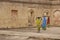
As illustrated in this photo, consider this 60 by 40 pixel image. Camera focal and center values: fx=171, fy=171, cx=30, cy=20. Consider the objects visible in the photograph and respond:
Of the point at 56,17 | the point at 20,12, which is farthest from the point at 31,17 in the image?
the point at 56,17

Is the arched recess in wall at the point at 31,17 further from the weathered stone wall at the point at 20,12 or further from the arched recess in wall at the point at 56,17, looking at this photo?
the arched recess in wall at the point at 56,17

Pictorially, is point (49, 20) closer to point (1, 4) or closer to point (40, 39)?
point (1, 4)

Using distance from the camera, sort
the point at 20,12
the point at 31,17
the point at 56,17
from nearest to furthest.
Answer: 1. the point at 20,12
2. the point at 31,17
3. the point at 56,17

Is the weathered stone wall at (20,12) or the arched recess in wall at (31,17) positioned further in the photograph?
the arched recess in wall at (31,17)

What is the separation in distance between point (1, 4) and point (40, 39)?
24.4 feet

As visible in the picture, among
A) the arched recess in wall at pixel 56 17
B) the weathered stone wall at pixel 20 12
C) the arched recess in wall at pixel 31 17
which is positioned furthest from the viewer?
the arched recess in wall at pixel 56 17

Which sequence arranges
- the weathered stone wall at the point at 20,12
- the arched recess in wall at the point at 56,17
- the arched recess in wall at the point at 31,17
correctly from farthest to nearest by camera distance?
the arched recess in wall at the point at 56,17
the arched recess in wall at the point at 31,17
the weathered stone wall at the point at 20,12

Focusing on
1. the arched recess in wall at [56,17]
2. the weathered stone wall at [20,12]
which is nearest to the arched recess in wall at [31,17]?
the weathered stone wall at [20,12]

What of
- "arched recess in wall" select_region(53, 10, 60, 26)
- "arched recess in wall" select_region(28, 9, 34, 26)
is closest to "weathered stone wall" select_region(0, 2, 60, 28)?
"arched recess in wall" select_region(28, 9, 34, 26)

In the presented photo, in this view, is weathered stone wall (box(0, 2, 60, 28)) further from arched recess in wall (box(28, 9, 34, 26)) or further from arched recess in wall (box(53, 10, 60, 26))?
arched recess in wall (box(53, 10, 60, 26))

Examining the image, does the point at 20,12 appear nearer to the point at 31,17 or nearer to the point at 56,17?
the point at 31,17

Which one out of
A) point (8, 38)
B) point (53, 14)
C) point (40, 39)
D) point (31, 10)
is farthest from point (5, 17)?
point (40, 39)

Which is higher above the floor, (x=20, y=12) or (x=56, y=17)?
(x=20, y=12)

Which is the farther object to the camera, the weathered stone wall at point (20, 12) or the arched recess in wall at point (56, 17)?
the arched recess in wall at point (56, 17)
